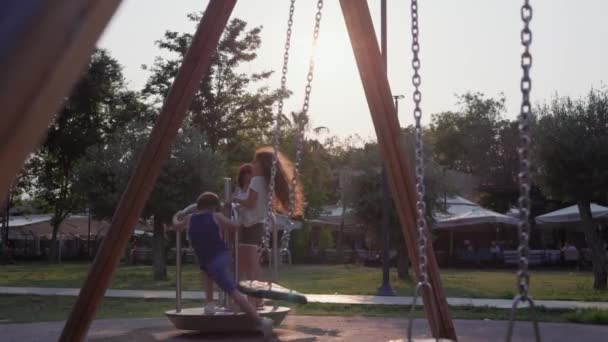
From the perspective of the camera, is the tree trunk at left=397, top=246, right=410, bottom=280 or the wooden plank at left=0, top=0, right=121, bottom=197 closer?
the wooden plank at left=0, top=0, right=121, bottom=197

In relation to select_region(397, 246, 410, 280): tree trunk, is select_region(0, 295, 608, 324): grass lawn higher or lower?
lower

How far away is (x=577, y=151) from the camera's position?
18.4 metres

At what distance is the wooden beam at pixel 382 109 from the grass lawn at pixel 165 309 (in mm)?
5374

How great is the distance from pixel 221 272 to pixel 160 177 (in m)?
17.6

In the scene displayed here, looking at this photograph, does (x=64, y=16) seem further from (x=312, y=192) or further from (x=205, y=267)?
(x=312, y=192)

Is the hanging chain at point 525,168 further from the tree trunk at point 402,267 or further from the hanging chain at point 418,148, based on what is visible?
the tree trunk at point 402,267

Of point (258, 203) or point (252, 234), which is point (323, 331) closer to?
point (252, 234)

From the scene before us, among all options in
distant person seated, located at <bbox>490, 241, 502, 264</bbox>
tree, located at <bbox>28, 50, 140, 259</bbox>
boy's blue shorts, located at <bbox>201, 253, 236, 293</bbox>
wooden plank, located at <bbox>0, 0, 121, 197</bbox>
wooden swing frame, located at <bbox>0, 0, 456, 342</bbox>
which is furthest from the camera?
tree, located at <bbox>28, 50, 140, 259</bbox>

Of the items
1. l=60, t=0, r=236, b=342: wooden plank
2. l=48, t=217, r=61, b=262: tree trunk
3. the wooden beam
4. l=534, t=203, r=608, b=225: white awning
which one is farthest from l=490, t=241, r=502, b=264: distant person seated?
l=60, t=0, r=236, b=342: wooden plank

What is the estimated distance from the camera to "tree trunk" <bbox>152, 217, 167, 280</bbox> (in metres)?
23.9

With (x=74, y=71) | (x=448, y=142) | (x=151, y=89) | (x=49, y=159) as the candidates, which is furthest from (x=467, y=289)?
(x=448, y=142)

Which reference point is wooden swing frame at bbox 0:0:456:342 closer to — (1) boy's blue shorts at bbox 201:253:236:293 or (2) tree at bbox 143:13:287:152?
(1) boy's blue shorts at bbox 201:253:236:293

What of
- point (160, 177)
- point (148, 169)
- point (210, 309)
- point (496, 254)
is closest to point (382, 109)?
point (148, 169)

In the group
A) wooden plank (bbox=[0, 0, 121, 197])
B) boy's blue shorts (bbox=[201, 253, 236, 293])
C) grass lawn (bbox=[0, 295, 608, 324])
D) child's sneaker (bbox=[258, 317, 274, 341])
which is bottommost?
grass lawn (bbox=[0, 295, 608, 324])
